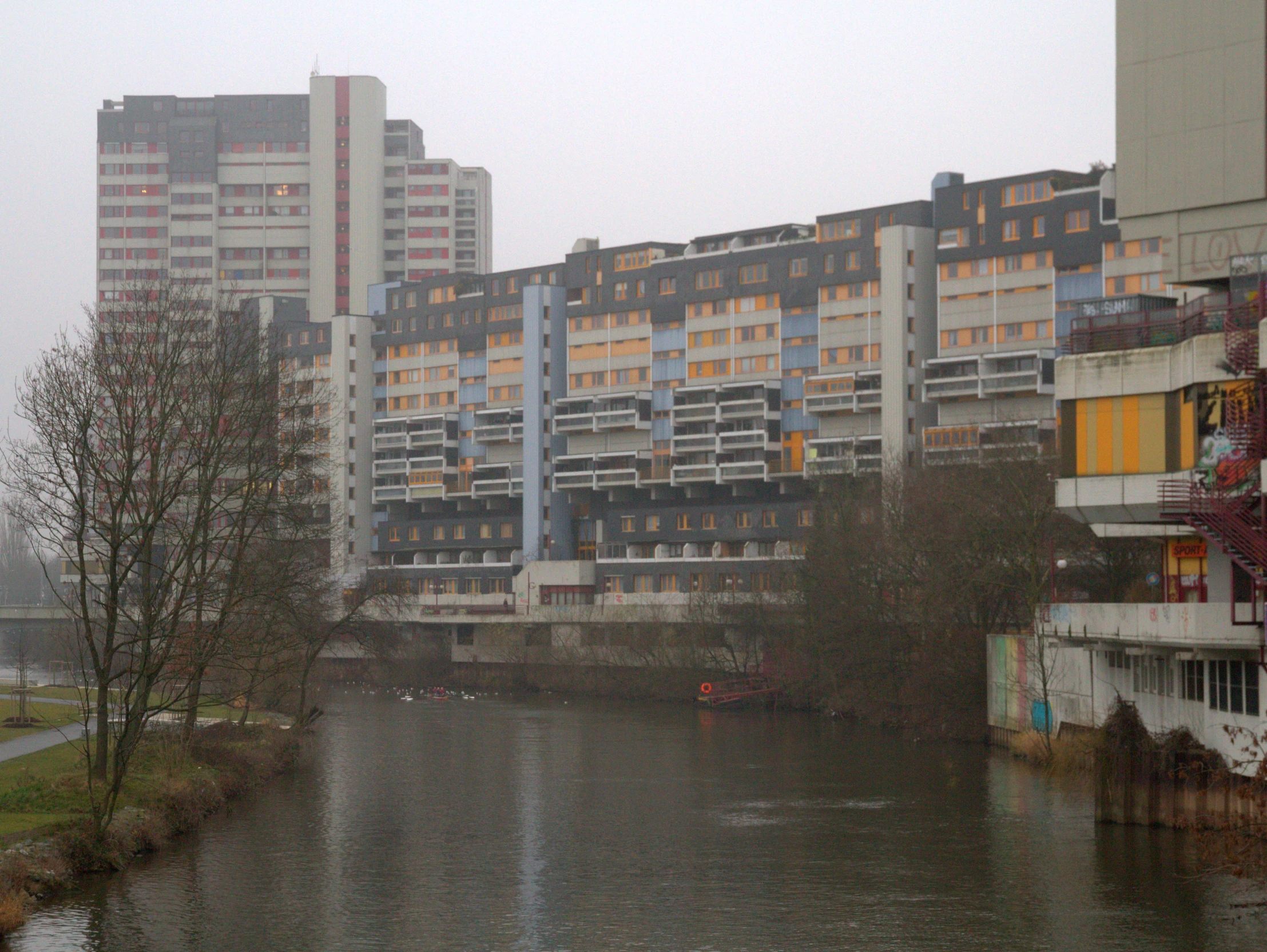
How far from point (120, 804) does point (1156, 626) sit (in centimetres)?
3113

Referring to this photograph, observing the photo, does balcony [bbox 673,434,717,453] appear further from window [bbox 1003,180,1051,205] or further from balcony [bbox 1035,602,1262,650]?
balcony [bbox 1035,602,1262,650]

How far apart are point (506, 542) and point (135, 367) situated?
114m

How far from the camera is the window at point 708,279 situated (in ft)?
485

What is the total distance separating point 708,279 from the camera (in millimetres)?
148625

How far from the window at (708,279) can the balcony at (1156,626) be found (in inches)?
3678

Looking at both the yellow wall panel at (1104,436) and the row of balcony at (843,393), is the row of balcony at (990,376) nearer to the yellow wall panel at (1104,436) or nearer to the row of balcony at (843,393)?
the row of balcony at (843,393)

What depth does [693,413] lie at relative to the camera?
147 metres

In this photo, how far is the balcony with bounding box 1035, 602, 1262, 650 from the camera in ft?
144

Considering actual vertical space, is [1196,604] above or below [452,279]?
below

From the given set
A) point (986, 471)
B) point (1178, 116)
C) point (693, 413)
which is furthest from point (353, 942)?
point (693, 413)

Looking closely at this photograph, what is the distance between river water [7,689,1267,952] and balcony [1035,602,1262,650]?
574 cm

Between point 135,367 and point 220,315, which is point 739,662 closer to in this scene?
point 220,315

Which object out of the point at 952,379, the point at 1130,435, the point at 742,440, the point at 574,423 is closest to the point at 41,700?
the point at 1130,435

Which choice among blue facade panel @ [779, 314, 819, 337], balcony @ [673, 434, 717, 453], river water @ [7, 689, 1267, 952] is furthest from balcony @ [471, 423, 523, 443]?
river water @ [7, 689, 1267, 952]
